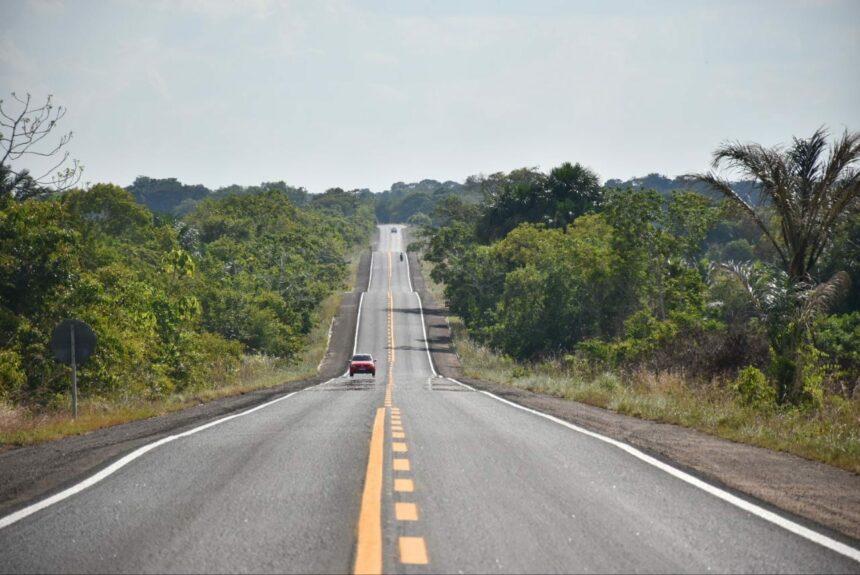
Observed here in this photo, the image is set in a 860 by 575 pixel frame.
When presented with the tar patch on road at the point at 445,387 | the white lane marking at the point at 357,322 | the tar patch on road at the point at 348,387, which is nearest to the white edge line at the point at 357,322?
the white lane marking at the point at 357,322

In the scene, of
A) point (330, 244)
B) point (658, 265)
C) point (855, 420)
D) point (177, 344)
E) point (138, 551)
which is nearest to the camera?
point (138, 551)

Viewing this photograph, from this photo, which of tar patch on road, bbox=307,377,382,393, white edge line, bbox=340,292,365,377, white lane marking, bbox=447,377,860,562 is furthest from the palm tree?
white edge line, bbox=340,292,365,377

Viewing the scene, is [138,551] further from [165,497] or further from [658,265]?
[658,265]

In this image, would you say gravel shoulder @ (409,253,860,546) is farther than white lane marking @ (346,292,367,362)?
No

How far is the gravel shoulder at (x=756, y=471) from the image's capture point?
853 cm

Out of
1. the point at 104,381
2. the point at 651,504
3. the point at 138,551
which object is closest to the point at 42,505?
the point at 138,551

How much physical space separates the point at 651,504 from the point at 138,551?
458cm

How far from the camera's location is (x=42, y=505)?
849cm

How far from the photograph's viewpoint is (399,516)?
7.90 meters

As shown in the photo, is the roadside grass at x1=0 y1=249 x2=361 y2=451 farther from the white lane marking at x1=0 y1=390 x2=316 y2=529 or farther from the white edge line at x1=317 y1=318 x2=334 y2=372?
the white edge line at x1=317 y1=318 x2=334 y2=372

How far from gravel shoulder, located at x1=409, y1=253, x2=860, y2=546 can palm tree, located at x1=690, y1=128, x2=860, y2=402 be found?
3575mm

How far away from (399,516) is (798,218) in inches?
571

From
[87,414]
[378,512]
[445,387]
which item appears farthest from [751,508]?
[445,387]

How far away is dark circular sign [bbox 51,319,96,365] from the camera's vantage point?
1892 centimetres
